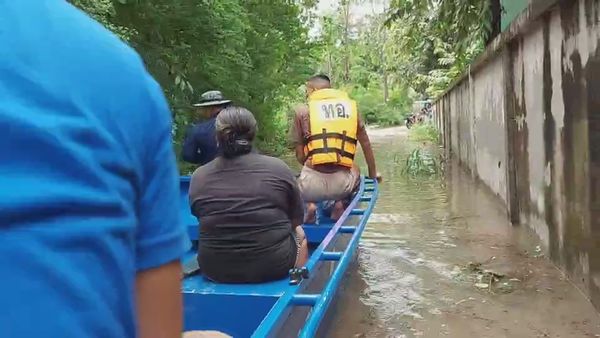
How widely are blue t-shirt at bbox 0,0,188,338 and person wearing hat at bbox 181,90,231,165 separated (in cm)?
469

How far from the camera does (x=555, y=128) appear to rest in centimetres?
571

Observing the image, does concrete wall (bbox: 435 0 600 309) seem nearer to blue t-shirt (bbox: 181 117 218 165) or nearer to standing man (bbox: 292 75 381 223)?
standing man (bbox: 292 75 381 223)

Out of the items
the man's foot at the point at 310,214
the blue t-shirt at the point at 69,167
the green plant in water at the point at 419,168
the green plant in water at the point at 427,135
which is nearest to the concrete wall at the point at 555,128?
the man's foot at the point at 310,214

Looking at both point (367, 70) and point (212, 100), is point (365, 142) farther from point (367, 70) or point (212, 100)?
point (367, 70)

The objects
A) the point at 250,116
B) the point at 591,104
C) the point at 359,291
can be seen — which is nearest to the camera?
the point at 250,116

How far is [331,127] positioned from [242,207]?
238 cm

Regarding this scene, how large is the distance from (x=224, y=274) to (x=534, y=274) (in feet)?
9.84

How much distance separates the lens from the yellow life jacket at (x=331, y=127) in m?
5.97

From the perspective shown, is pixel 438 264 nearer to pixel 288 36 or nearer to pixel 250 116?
pixel 250 116

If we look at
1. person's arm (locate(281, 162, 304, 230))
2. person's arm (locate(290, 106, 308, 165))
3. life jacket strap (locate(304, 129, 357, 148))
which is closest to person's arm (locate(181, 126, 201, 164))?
person's arm (locate(290, 106, 308, 165))

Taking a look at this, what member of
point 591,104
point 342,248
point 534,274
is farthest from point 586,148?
point 342,248

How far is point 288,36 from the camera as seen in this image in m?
14.8

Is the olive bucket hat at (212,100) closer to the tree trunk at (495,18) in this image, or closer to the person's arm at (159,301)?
the person's arm at (159,301)

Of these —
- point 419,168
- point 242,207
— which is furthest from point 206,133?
point 419,168
